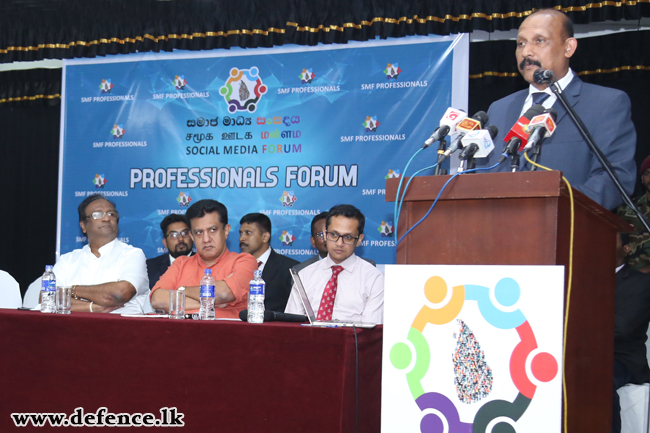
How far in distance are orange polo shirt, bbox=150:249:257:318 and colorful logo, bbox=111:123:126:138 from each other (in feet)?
7.35

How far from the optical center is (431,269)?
4.28 ft

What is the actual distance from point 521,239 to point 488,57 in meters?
4.03

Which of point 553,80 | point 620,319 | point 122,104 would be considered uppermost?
point 122,104

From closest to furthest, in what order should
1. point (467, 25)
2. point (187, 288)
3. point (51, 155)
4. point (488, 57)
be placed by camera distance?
point (187, 288) < point (467, 25) < point (488, 57) < point (51, 155)

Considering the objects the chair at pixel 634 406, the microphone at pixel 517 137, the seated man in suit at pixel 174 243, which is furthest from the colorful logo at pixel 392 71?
the microphone at pixel 517 137

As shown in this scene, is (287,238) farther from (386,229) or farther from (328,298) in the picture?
(328,298)

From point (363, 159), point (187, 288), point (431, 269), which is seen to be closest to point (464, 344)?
point (431, 269)

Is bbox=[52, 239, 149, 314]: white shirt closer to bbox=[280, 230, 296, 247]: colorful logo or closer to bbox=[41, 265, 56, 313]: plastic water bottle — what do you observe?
bbox=[41, 265, 56, 313]: plastic water bottle

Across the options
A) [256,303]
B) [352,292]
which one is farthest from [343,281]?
[256,303]

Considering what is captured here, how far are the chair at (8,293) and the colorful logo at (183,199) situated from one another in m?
1.37

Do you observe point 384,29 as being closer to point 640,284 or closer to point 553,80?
point 640,284

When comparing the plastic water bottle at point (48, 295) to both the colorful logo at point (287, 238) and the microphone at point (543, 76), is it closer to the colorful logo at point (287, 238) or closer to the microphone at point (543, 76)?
the microphone at point (543, 76)

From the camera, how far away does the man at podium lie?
1680 millimetres

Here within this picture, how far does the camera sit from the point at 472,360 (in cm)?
125
